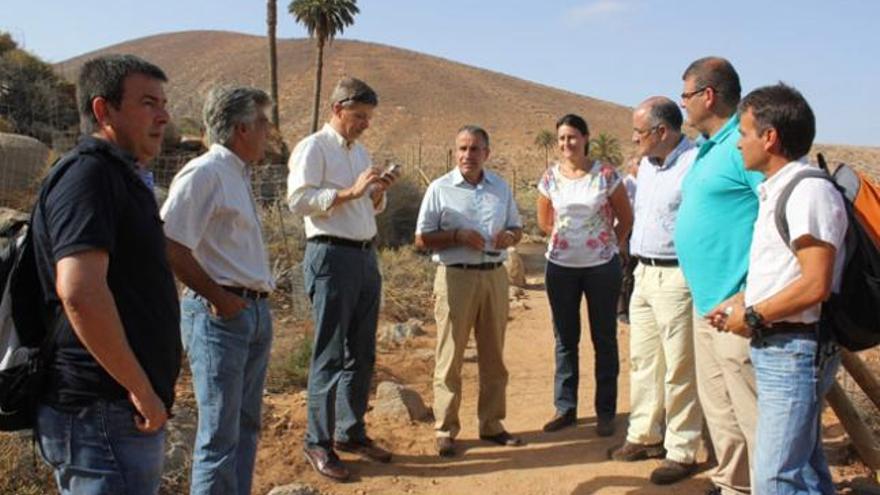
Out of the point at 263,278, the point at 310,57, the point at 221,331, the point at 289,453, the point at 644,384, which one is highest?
the point at 310,57

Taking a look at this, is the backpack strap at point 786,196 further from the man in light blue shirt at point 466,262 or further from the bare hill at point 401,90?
the bare hill at point 401,90

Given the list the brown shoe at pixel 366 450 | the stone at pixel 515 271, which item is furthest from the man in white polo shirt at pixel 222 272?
the stone at pixel 515 271

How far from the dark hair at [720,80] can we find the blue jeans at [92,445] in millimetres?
2886

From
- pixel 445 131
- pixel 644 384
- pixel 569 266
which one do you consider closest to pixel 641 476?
pixel 644 384

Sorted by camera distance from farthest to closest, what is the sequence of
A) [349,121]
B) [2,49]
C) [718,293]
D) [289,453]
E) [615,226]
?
1. [2,49]
2. [615,226]
3. [289,453]
4. [349,121]
5. [718,293]

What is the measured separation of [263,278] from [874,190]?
7.85 ft

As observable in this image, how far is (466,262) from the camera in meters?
4.78

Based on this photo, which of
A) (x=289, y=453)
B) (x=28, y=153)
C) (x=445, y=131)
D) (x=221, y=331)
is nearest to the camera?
(x=221, y=331)

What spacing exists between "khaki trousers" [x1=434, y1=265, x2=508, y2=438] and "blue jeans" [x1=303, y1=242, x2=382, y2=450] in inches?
18.5

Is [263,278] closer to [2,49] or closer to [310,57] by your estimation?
[2,49]

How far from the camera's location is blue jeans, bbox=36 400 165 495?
2.12 m

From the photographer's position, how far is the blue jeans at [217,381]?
307 cm

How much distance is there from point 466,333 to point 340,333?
34.8 inches

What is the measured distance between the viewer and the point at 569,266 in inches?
197
